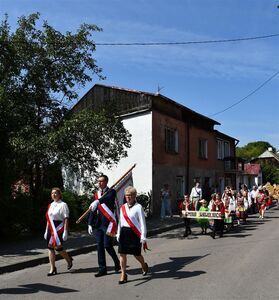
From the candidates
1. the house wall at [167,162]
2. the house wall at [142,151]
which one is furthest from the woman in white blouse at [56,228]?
the house wall at [142,151]

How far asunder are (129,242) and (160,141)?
16786 mm

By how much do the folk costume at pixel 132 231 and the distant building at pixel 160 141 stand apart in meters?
12.2

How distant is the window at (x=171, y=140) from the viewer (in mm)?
25794

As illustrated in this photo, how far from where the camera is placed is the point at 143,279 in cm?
819

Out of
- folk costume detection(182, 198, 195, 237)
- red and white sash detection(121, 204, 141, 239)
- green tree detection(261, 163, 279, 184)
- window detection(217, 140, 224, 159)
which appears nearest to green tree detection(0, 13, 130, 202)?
folk costume detection(182, 198, 195, 237)

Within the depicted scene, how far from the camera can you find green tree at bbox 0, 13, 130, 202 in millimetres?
13719

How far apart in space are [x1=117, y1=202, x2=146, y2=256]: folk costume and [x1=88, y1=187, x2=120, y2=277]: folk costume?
20.7 inches

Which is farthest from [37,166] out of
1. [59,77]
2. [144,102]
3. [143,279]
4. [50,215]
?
[144,102]

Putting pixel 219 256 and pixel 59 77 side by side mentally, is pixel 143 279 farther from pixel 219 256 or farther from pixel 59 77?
pixel 59 77

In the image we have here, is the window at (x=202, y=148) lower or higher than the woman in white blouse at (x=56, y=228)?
higher

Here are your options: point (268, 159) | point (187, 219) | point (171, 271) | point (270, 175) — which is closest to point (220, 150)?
point (187, 219)

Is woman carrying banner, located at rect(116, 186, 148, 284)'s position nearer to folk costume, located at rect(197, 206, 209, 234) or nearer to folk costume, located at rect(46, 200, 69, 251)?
folk costume, located at rect(46, 200, 69, 251)

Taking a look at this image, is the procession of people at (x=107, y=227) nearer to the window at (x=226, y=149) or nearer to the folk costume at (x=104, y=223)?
the folk costume at (x=104, y=223)

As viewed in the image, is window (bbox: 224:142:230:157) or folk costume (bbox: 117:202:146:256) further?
window (bbox: 224:142:230:157)
